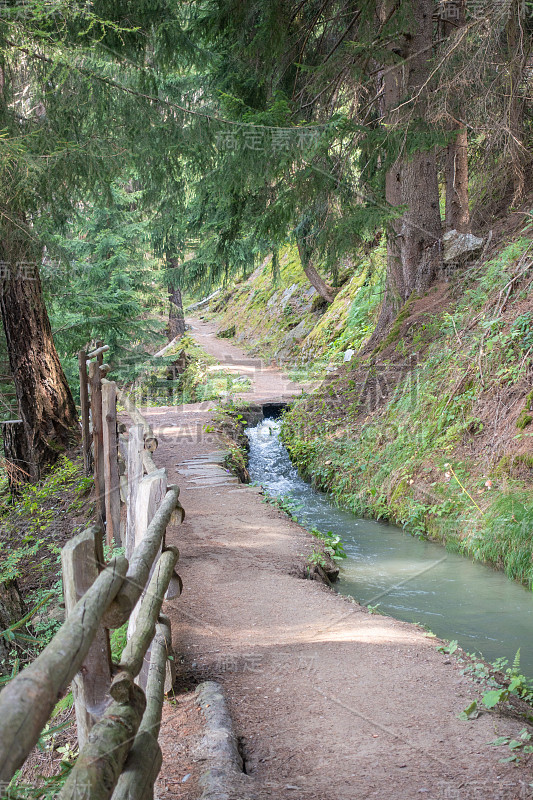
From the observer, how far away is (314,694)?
3.85 m

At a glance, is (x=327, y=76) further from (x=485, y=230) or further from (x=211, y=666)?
(x=211, y=666)

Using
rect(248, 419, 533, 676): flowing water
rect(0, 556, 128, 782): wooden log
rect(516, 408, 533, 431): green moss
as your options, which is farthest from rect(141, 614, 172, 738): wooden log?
rect(516, 408, 533, 431): green moss

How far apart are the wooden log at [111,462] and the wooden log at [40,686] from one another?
17.4ft

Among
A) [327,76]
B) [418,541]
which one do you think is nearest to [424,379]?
[418,541]

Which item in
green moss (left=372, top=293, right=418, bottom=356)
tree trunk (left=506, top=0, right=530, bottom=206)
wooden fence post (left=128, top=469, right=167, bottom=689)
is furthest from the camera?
green moss (left=372, top=293, right=418, bottom=356)

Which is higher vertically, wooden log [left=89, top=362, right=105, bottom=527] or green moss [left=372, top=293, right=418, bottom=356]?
green moss [left=372, top=293, right=418, bottom=356]

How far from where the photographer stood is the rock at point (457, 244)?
1081cm

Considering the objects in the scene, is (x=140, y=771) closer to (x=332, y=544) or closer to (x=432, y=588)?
(x=432, y=588)

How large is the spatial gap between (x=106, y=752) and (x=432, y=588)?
542 cm

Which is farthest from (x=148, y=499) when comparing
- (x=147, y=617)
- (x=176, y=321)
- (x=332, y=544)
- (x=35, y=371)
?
(x=176, y=321)

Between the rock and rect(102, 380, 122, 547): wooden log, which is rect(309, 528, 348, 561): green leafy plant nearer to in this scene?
rect(102, 380, 122, 547): wooden log

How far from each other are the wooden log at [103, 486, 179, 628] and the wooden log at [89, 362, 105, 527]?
412cm

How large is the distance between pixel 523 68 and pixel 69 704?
935 cm

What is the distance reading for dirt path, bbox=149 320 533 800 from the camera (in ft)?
9.75
